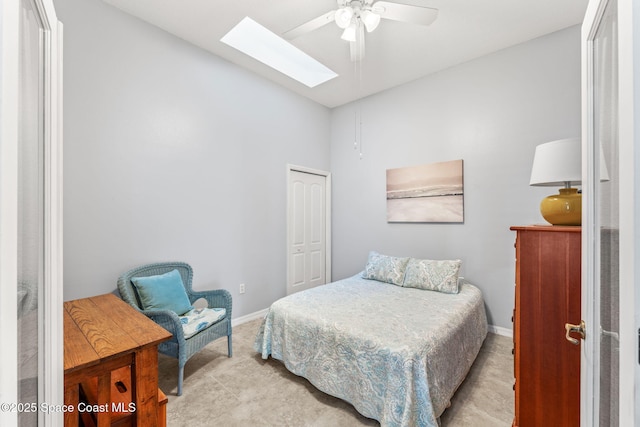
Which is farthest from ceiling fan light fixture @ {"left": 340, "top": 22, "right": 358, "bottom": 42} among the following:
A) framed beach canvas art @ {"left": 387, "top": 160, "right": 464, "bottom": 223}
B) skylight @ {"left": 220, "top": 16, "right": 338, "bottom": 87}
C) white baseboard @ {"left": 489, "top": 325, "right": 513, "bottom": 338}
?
white baseboard @ {"left": 489, "top": 325, "right": 513, "bottom": 338}

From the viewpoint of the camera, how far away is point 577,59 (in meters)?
2.45

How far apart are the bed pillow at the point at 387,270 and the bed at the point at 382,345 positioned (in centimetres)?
36

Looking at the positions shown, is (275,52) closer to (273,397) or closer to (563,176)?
(563,176)

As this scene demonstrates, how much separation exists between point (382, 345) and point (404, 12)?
7.20 ft

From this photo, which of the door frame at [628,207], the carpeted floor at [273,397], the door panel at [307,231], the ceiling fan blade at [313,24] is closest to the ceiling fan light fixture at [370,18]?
the ceiling fan blade at [313,24]

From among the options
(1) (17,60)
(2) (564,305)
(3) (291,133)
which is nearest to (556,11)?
(2) (564,305)

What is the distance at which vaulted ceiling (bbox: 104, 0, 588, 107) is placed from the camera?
7.39ft

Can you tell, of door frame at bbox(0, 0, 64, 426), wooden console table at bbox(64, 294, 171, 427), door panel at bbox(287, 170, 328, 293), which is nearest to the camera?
door frame at bbox(0, 0, 64, 426)

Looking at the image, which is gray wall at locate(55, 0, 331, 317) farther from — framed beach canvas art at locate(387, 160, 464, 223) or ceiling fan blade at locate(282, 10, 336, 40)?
framed beach canvas art at locate(387, 160, 464, 223)

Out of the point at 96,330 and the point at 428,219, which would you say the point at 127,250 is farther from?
the point at 428,219

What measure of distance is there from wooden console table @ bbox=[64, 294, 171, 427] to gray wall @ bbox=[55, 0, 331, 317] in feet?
3.19

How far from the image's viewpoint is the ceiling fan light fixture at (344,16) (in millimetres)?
1859

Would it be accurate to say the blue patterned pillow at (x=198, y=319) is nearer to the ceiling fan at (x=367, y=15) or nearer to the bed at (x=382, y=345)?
the bed at (x=382, y=345)

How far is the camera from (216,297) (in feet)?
8.09
